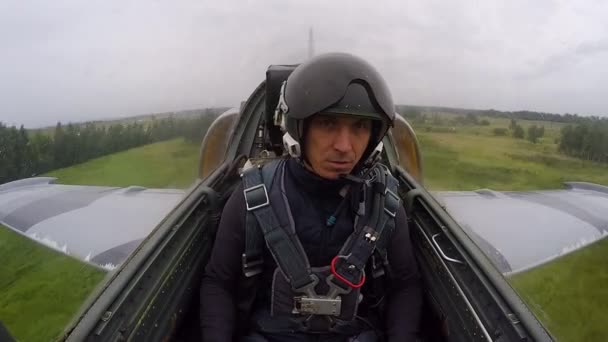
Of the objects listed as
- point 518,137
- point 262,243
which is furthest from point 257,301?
point 518,137

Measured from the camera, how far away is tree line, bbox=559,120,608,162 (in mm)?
5363

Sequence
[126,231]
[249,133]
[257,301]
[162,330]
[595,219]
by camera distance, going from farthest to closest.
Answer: [595,219] → [126,231] → [249,133] → [257,301] → [162,330]

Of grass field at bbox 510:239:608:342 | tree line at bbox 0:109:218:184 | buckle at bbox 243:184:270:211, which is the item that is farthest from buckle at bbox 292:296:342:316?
grass field at bbox 510:239:608:342

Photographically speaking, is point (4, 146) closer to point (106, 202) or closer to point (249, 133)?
point (249, 133)

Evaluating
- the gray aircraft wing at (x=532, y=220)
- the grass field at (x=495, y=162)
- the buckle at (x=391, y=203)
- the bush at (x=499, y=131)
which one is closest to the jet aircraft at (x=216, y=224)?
the gray aircraft wing at (x=532, y=220)

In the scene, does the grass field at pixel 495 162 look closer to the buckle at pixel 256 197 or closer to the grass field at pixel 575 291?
the grass field at pixel 575 291

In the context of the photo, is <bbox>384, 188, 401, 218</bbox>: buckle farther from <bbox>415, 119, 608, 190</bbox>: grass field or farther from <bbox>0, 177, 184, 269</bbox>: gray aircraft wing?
<bbox>415, 119, 608, 190</bbox>: grass field

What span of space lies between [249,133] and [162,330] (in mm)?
1788

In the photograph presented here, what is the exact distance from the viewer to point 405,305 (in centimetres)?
152

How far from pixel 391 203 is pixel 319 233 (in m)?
0.32

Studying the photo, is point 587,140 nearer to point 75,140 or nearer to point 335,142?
point 335,142

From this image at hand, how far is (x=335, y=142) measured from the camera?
135 cm

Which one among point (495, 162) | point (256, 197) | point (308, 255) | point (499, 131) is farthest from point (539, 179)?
point (256, 197)

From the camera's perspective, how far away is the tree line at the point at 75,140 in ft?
8.32
